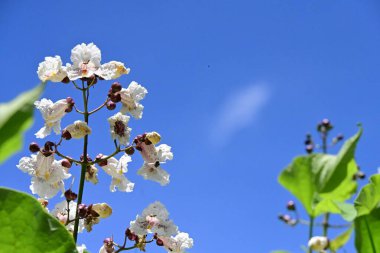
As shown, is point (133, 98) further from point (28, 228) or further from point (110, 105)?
point (28, 228)

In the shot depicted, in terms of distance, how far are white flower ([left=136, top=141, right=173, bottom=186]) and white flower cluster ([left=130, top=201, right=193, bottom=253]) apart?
124 millimetres

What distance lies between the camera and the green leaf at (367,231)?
18.3 inches

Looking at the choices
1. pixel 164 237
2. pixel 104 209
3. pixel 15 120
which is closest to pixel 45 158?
pixel 104 209

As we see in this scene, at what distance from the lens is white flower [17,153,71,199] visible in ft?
5.86

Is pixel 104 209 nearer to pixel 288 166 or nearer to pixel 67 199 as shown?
pixel 67 199

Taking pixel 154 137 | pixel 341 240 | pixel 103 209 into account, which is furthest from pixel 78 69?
pixel 341 240

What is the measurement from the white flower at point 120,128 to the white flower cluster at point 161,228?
0.26 metres

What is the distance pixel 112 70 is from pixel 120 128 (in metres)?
0.22

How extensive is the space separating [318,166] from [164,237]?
4.67 ft

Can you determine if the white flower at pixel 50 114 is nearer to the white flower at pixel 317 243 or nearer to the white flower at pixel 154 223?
the white flower at pixel 154 223

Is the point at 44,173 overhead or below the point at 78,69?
below

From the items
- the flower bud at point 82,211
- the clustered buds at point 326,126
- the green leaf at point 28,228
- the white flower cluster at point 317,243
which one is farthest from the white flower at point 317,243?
the clustered buds at point 326,126

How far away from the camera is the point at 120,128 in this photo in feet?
6.19

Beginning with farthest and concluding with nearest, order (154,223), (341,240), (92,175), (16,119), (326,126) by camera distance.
Result: (326,126) < (92,175) < (154,223) < (341,240) < (16,119)
